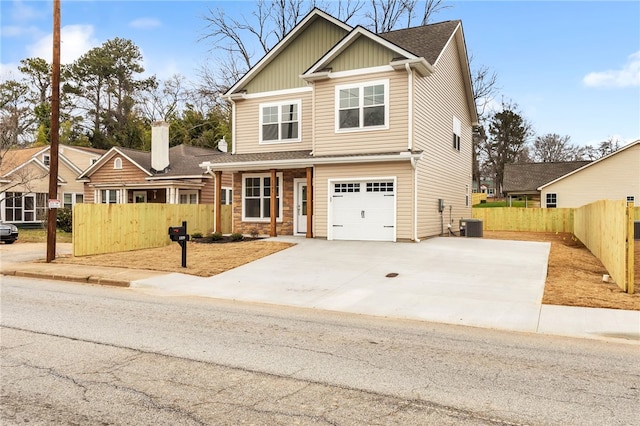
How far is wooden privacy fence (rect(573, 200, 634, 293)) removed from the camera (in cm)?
899

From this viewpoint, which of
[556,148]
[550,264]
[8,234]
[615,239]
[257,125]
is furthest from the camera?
[556,148]

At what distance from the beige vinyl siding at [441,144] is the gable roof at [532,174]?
2178 centimetres

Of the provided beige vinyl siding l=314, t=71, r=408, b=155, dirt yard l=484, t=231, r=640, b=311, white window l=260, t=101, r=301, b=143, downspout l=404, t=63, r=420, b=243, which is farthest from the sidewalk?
white window l=260, t=101, r=301, b=143

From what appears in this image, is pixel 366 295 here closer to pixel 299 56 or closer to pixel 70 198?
pixel 299 56

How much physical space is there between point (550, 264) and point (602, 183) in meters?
26.7

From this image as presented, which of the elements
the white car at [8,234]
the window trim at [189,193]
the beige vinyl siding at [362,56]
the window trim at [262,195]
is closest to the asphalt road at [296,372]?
the beige vinyl siding at [362,56]

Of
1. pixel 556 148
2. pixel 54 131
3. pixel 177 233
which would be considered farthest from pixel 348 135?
pixel 556 148

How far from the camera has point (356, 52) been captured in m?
16.7

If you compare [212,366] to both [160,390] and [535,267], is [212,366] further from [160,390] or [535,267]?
[535,267]

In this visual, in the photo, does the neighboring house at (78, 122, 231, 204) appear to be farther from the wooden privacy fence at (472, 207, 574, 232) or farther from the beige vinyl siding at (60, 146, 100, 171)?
the wooden privacy fence at (472, 207, 574, 232)

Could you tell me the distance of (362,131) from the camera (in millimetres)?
16500

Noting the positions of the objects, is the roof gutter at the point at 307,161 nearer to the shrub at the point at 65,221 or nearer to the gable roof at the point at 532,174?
the shrub at the point at 65,221

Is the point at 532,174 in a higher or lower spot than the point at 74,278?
higher

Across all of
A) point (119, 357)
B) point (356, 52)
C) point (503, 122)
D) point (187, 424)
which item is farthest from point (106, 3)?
point (503, 122)
